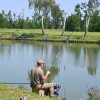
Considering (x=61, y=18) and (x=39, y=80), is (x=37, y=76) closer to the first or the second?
(x=39, y=80)

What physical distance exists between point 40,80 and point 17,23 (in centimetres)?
A: 9779

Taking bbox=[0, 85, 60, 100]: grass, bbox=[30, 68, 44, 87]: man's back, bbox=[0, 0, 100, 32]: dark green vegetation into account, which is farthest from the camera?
bbox=[0, 0, 100, 32]: dark green vegetation

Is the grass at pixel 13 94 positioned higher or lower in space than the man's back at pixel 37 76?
lower

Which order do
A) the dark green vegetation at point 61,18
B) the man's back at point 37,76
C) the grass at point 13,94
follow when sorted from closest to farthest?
the grass at point 13,94, the man's back at point 37,76, the dark green vegetation at point 61,18

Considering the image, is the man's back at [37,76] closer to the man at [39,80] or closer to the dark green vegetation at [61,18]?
the man at [39,80]

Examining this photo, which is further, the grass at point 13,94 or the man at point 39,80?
the man at point 39,80

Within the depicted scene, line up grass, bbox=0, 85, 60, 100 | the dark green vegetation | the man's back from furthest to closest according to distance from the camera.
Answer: the dark green vegetation < the man's back < grass, bbox=0, 85, 60, 100

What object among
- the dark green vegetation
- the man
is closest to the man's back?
the man

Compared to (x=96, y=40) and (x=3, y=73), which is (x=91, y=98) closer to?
(x=3, y=73)

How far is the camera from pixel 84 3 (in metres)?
73.2

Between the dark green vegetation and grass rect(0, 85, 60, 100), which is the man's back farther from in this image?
the dark green vegetation

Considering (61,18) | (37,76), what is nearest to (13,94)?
(37,76)

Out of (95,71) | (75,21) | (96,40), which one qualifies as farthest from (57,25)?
(95,71)

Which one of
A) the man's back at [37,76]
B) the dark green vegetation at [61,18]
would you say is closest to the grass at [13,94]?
the man's back at [37,76]
